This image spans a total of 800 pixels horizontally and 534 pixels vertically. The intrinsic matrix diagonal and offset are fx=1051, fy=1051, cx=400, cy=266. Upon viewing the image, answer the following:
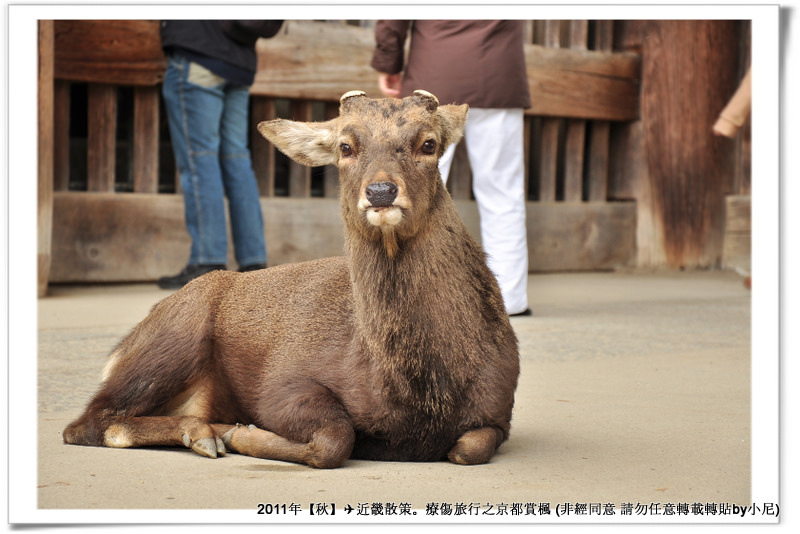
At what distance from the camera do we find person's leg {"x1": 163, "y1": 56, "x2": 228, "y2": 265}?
7.70 meters

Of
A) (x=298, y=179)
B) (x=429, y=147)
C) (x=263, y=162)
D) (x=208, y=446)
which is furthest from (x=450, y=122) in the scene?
(x=298, y=179)

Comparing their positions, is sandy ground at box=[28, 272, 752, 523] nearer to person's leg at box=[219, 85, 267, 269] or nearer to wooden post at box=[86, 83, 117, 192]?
person's leg at box=[219, 85, 267, 269]

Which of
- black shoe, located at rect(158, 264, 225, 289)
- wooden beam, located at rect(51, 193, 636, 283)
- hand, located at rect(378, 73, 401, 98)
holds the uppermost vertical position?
hand, located at rect(378, 73, 401, 98)

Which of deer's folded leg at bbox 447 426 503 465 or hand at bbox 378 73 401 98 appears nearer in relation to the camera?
deer's folded leg at bbox 447 426 503 465

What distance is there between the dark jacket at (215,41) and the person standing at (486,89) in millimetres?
1072

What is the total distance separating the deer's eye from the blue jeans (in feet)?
13.8

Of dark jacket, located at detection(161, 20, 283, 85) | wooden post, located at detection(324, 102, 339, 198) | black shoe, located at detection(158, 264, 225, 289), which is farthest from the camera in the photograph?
wooden post, located at detection(324, 102, 339, 198)

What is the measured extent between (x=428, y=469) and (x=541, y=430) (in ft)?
2.90

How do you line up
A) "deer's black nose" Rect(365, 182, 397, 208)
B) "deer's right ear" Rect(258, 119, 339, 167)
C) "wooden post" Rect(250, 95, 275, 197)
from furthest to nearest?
"wooden post" Rect(250, 95, 275, 197)
"deer's right ear" Rect(258, 119, 339, 167)
"deer's black nose" Rect(365, 182, 397, 208)

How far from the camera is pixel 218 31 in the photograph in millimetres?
7570

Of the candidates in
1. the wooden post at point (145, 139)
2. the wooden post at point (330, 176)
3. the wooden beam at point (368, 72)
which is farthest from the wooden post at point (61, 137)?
the wooden post at point (330, 176)

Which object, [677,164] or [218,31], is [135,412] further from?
A: [677,164]

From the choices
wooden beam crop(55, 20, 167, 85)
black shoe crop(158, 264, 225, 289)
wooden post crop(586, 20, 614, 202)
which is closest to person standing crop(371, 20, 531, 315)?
black shoe crop(158, 264, 225, 289)

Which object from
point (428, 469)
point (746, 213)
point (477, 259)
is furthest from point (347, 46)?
point (428, 469)
